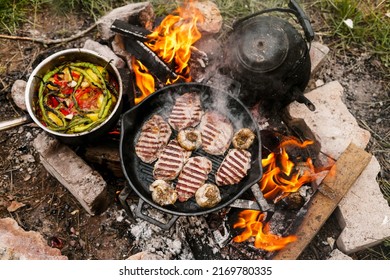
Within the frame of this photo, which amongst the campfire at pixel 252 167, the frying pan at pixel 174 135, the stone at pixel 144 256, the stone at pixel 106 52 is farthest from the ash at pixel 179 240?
the stone at pixel 106 52

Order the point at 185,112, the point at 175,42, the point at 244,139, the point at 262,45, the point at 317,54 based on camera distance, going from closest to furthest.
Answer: the point at 262,45 → the point at 244,139 → the point at 185,112 → the point at 175,42 → the point at 317,54

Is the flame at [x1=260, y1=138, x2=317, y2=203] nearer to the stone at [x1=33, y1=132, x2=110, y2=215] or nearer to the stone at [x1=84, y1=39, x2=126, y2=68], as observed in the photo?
the stone at [x1=33, y1=132, x2=110, y2=215]

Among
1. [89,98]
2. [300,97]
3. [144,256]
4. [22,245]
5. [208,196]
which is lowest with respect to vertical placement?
[22,245]

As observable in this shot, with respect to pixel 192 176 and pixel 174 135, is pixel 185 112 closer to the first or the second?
pixel 174 135

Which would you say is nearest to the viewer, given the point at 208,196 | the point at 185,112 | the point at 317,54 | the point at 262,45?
the point at 208,196

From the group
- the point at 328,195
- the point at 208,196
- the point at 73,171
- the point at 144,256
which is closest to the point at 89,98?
the point at 73,171

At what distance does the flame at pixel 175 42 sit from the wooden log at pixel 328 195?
73.9 inches

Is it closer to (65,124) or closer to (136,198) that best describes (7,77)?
(65,124)

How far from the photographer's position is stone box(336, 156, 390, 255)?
13.8ft

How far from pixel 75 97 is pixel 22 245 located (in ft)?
5.02

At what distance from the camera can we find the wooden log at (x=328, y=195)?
4.08 metres

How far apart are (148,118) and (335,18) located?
9.79ft

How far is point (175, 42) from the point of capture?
459cm

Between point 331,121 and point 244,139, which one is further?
point 331,121
